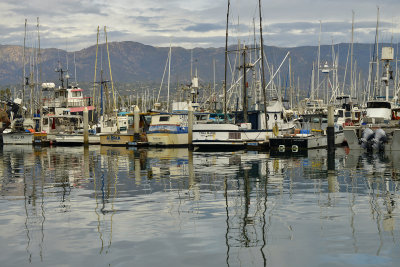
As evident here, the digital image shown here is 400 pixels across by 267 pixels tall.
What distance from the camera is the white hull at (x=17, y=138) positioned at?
56781 mm

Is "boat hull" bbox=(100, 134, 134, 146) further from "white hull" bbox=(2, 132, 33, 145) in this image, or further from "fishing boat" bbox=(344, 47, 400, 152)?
"fishing boat" bbox=(344, 47, 400, 152)

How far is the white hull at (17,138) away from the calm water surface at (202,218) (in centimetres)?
3046

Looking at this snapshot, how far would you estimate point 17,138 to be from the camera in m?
57.4

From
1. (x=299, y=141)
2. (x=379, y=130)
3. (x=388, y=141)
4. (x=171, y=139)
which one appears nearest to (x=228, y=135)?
(x=299, y=141)

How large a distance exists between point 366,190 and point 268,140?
2175 cm

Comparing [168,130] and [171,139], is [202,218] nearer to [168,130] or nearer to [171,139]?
[171,139]

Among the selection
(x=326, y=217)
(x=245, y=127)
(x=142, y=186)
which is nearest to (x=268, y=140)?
(x=245, y=127)

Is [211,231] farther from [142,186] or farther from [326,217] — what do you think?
[142,186]

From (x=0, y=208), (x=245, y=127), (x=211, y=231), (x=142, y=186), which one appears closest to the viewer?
(x=211, y=231)

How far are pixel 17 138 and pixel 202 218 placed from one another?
152 feet

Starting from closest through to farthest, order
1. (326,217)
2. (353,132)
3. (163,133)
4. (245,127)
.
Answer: (326,217)
(353,132)
(245,127)
(163,133)

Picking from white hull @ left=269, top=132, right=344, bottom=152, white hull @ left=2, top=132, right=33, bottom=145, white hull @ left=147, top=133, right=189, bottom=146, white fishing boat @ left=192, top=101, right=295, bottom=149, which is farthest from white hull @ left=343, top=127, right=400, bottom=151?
white hull @ left=2, top=132, right=33, bottom=145

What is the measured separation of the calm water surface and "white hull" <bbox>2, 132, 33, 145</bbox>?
3046 centimetres

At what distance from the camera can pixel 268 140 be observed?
41.5 m
